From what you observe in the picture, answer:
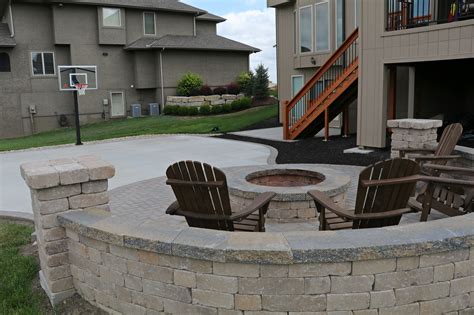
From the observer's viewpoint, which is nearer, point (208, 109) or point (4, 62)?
point (4, 62)

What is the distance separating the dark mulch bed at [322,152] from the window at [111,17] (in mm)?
15137

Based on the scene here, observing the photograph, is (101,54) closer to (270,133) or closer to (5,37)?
(5,37)

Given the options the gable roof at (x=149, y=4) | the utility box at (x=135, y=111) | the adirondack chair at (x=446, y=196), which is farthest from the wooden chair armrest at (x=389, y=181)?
the gable roof at (x=149, y=4)

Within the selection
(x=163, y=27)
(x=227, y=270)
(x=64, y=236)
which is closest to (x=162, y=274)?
(x=227, y=270)

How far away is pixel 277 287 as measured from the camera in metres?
2.91

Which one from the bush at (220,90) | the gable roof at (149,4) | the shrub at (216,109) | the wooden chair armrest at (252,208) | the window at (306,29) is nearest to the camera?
the wooden chair armrest at (252,208)

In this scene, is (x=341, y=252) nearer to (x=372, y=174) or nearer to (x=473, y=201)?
(x=372, y=174)

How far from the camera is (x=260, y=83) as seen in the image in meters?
27.9

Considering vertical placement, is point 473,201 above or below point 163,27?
below

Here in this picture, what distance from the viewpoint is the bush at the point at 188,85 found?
25.7 m

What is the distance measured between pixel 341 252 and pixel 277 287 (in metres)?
0.49

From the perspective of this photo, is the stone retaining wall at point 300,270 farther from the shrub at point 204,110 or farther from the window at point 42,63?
the window at point 42,63

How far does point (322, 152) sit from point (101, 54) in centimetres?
1799

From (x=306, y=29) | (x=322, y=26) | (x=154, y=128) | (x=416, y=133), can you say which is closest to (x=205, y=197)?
(x=416, y=133)
